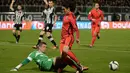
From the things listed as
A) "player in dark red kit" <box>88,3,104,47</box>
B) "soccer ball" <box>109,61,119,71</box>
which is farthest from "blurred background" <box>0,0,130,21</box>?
"soccer ball" <box>109,61,119,71</box>

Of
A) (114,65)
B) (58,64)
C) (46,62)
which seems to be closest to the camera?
(58,64)

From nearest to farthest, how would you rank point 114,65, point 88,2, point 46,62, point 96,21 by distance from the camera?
point 46,62 < point 114,65 < point 96,21 < point 88,2

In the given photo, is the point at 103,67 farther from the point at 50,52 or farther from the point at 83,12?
the point at 83,12

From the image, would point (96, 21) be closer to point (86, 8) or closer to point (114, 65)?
point (114, 65)

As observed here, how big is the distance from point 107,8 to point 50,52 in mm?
31653

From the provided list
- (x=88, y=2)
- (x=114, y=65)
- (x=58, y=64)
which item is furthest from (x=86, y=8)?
(x=58, y=64)

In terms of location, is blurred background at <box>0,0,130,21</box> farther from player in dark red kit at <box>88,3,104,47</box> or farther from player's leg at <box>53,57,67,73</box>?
player's leg at <box>53,57,67,73</box>

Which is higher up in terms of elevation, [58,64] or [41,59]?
[41,59]

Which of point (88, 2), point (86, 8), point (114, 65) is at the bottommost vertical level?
point (88, 2)

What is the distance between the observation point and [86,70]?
44.3 feet

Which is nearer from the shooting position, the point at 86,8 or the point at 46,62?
the point at 46,62

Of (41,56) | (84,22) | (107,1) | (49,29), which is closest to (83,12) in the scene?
(84,22)

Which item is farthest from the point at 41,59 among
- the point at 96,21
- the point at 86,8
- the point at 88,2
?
the point at 88,2

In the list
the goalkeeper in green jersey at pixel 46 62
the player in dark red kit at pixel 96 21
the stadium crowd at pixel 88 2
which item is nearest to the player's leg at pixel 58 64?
the goalkeeper in green jersey at pixel 46 62
